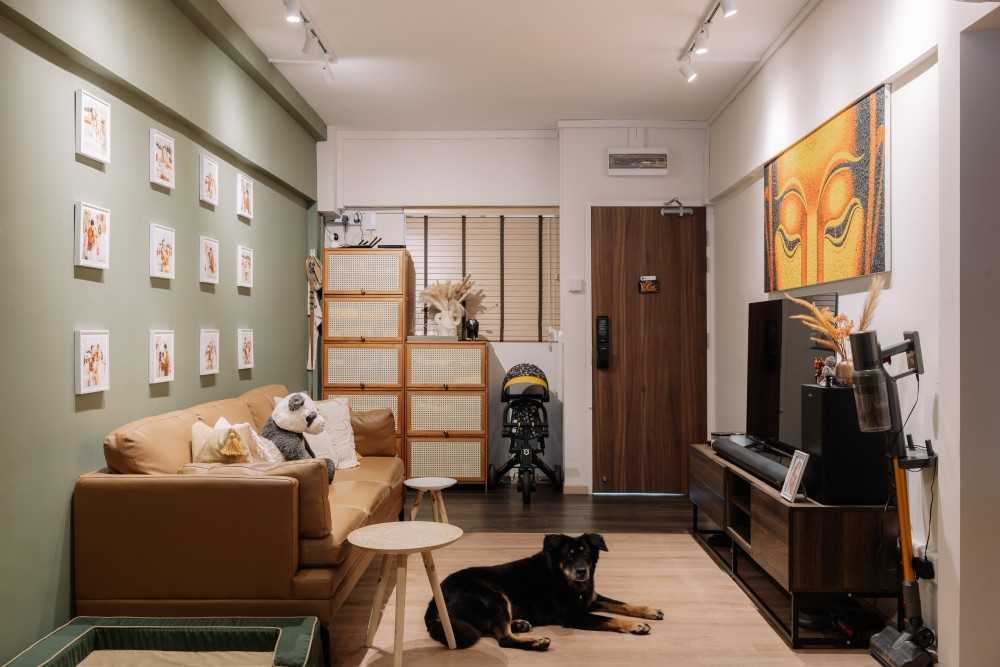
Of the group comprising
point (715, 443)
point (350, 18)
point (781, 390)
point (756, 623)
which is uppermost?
point (350, 18)

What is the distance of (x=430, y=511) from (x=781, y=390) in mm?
2499

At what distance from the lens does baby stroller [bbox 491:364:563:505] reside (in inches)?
208

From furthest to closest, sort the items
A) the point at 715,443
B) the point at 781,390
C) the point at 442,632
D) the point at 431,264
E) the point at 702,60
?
the point at 431,264, the point at 702,60, the point at 715,443, the point at 781,390, the point at 442,632

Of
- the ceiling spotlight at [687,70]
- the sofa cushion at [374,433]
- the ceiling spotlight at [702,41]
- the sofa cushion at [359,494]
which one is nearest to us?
the sofa cushion at [359,494]

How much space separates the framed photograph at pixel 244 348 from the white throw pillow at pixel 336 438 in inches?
19.7

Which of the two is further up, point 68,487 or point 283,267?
point 283,267

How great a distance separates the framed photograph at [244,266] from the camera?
163 inches

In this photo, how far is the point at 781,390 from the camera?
3.69 m

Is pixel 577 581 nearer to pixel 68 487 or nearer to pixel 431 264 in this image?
pixel 68 487

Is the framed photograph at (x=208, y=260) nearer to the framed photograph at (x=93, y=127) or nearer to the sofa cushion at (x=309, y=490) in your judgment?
the framed photograph at (x=93, y=127)

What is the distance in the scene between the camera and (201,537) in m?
2.49

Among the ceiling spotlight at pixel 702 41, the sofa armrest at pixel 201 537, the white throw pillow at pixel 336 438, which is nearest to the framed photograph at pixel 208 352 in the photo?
the white throw pillow at pixel 336 438

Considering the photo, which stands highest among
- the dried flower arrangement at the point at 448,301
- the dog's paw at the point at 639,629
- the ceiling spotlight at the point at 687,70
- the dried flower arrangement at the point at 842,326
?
the ceiling spotlight at the point at 687,70

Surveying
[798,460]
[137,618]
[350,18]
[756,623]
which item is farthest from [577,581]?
[350,18]
